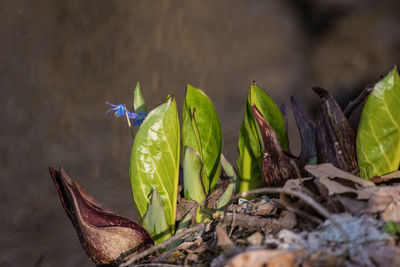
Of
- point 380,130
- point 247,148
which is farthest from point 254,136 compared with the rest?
point 380,130

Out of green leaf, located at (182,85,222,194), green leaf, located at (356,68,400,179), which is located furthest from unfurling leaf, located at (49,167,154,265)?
green leaf, located at (356,68,400,179)

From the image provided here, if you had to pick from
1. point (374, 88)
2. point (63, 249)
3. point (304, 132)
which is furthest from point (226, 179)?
point (63, 249)

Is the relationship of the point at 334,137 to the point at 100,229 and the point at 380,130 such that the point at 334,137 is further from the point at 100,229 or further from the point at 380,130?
the point at 100,229

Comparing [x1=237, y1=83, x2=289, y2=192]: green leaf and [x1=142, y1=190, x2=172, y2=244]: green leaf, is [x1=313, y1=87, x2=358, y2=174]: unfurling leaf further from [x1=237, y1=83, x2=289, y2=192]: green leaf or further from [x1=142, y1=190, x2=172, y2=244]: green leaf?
[x1=142, y1=190, x2=172, y2=244]: green leaf

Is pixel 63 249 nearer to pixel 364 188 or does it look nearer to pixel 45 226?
pixel 45 226

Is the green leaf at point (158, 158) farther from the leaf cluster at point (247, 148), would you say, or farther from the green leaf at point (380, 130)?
the green leaf at point (380, 130)

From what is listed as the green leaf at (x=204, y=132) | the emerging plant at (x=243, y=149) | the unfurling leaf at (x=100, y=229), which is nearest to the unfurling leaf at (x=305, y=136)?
the emerging plant at (x=243, y=149)

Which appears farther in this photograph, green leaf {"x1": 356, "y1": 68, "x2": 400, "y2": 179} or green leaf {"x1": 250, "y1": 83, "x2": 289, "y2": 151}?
green leaf {"x1": 250, "y1": 83, "x2": 289, "y2": 151}
